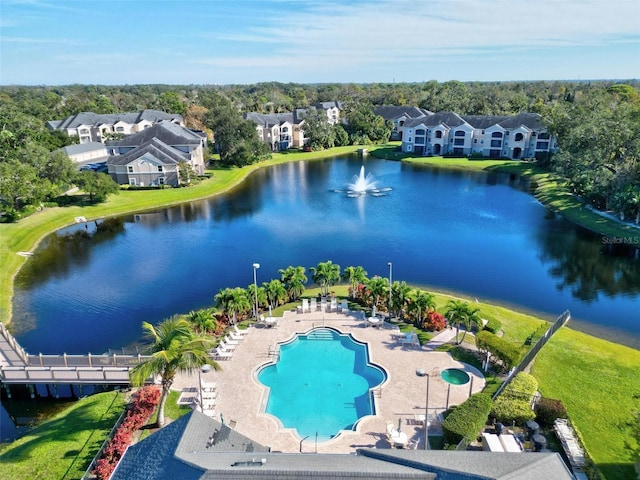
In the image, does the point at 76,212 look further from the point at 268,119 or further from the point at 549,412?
the point at 549,412

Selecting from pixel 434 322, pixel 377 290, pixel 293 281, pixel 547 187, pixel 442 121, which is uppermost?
pixel 442 121

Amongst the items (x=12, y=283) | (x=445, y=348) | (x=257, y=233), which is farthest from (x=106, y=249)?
(x=445, y=348)

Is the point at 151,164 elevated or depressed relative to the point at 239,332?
elevated

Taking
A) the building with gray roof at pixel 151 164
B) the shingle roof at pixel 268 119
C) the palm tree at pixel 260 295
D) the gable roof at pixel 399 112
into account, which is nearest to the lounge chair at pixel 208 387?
the palm tree at pixel 260 295

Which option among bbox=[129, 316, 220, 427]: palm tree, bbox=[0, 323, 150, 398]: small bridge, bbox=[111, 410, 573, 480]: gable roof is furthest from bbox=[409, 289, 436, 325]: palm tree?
bbox=[0, 323, 150, 398]: small bridge

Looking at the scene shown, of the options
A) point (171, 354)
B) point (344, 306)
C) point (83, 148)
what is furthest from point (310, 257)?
point (83, 148)

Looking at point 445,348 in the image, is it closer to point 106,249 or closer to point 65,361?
point 65,361
